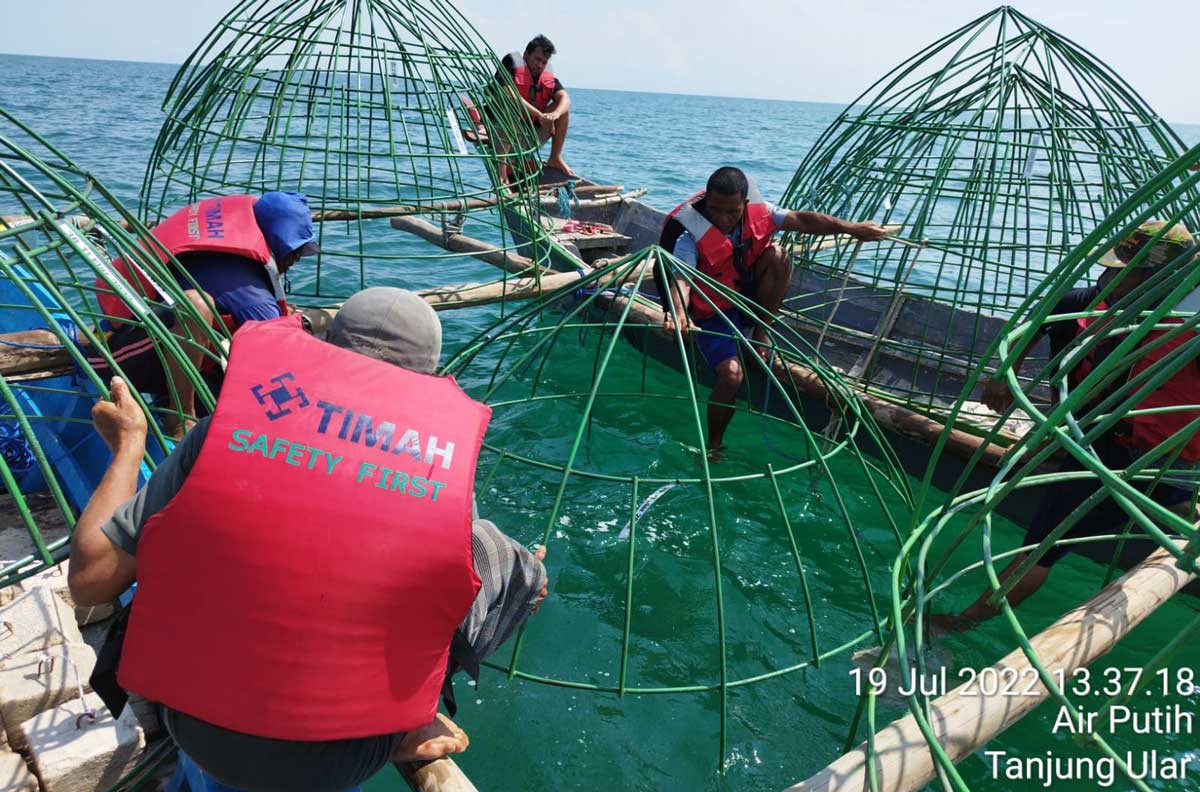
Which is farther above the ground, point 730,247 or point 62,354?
point 730,247

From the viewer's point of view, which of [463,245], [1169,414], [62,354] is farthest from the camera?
[463,245]

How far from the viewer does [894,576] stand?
6.04 ft

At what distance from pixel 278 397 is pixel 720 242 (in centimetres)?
337

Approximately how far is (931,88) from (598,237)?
11.1 feet

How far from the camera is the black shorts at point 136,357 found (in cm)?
342

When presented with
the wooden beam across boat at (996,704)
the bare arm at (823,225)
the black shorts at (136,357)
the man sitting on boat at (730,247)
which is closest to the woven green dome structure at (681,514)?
the man sitting on boat at (730,247)

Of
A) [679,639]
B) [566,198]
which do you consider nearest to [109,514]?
[679,639]

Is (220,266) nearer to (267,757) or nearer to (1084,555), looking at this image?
(267,757)

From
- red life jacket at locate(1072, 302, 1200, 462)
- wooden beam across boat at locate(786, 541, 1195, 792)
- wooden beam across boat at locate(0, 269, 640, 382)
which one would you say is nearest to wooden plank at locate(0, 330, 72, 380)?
wooden beam across boat at locate(0, 269, 640, 382)

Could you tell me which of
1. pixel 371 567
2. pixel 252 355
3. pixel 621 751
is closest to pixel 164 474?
pixel 252 355

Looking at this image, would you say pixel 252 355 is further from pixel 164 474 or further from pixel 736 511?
pixel 736 511

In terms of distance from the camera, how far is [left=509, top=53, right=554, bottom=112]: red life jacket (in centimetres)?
837

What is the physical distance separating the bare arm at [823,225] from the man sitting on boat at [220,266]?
2739 millimetres

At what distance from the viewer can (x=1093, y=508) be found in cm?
334
